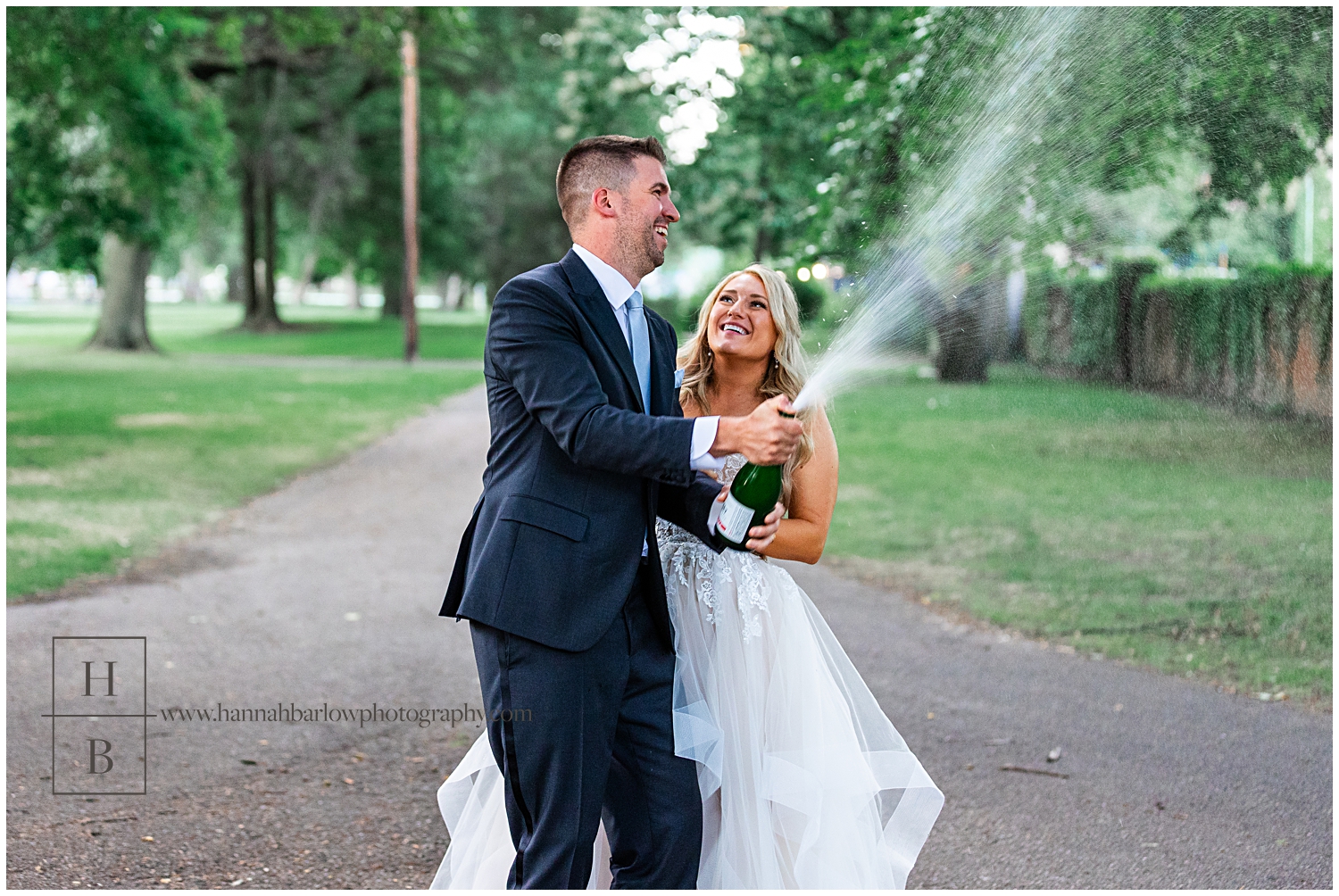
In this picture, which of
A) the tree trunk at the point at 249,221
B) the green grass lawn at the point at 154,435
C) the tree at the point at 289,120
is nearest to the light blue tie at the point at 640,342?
the green grass lawn at the point at 154,435

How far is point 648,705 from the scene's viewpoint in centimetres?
327

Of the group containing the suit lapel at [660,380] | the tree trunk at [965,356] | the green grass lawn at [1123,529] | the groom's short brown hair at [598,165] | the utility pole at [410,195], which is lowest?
the green grass lawn at [1123,529]

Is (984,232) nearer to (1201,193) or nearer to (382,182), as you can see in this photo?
(1201,193)

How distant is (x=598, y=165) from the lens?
3.13 meters

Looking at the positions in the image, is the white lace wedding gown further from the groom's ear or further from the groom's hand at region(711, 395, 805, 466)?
the groom's ear

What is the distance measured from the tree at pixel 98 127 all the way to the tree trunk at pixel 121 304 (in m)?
1.28

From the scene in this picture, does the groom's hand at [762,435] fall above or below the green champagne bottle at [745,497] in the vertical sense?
above

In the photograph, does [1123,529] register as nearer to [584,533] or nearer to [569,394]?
[584,533]

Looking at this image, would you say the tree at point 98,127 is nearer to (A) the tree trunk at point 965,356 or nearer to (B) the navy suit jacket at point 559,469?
(B) the navy suit jacket at point 559,469

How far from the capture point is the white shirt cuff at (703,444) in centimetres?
284

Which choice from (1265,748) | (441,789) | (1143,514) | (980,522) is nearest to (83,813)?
(441,789)

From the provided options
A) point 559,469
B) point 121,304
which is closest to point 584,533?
point 559,469

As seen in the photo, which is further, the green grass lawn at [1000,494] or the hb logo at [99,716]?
the green grass lawn at [1000,494]

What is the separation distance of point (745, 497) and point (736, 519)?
0.22 feet
